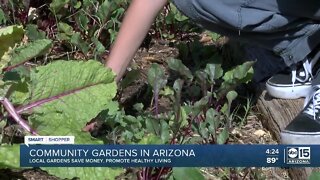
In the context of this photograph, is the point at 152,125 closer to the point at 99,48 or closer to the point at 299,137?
the point at 299,137

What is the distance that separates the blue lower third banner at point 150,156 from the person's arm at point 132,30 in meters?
0.45

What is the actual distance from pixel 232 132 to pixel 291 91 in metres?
0.22

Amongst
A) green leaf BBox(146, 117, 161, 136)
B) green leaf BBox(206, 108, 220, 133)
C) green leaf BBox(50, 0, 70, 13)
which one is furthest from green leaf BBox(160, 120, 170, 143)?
green leaf BBox(50, 0, 70, 13)

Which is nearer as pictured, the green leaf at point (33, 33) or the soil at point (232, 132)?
the soil at point (232, 132)

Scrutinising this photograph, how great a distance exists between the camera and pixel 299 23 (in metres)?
2.82

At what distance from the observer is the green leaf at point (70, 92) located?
246 centimetres

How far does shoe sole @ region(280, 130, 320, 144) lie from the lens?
2.64 metres

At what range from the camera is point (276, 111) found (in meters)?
2.83

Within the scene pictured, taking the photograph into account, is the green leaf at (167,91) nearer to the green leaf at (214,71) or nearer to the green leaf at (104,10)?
the green leaf at (214,71)

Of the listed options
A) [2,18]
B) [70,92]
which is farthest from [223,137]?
[2,18]

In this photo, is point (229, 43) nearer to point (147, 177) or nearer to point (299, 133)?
point (299, 133)

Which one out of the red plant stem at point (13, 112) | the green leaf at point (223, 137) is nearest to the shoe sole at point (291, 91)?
the green leaf at point (223, 137)

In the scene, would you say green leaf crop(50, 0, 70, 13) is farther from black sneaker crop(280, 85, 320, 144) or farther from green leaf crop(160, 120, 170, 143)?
black sneaker crop(280, 85, 320, 144)

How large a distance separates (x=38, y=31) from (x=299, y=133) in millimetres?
952
